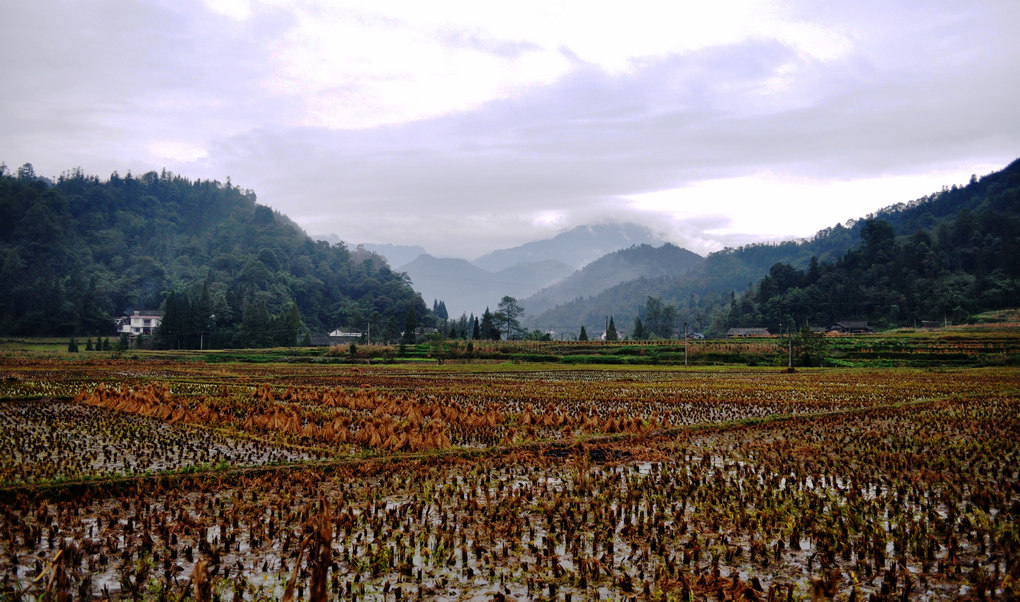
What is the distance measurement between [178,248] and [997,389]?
159662 mm

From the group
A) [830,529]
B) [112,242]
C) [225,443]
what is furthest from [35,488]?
[112,242]

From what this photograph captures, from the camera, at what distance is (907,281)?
94500 mm

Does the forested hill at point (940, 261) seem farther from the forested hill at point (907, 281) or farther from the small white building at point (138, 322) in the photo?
the small white building at point (138, 322)

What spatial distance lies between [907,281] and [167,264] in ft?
479

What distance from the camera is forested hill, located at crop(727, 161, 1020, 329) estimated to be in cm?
8606

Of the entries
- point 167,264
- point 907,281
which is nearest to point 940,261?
point 907,281

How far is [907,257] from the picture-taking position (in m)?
97.6

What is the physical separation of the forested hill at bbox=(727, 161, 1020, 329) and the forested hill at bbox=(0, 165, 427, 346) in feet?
211

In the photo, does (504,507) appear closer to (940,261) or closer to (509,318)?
(509,318)

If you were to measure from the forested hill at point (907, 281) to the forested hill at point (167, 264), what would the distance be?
64173 mm

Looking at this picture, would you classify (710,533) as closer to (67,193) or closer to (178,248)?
(178,248)

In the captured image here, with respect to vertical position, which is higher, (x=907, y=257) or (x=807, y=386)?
(x=907, y=257)

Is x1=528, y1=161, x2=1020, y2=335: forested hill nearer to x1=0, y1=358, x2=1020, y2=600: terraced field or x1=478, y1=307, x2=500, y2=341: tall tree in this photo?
x1=478, y1=307, x2=500, y2=341: tall tree

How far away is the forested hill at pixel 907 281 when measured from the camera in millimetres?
86062
